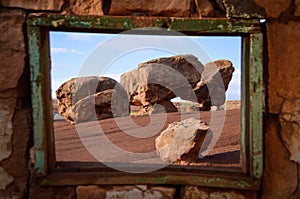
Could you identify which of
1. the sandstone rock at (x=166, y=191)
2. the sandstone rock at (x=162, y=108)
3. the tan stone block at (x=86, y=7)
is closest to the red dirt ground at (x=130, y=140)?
the sandstone rock at (x=162, y=108)

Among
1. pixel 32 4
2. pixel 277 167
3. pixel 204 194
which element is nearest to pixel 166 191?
pixel 204 194

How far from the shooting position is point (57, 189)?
6.95 feet

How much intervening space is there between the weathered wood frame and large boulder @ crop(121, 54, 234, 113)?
24.2 feet

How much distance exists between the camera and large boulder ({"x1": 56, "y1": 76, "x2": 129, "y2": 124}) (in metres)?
9.17

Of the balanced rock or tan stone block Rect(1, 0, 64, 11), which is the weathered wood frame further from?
the balanced rock

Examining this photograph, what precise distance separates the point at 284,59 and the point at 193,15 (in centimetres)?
58

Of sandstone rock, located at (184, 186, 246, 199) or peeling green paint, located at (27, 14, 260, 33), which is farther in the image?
sandstone rock, located at (184, 186, 246, 199)

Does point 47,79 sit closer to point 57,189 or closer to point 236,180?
point 57,189

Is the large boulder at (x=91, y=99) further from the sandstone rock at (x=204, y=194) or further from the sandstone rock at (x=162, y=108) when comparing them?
the sandstone rock at (x=204, y=194)

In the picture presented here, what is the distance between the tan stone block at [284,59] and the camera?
2.03 m

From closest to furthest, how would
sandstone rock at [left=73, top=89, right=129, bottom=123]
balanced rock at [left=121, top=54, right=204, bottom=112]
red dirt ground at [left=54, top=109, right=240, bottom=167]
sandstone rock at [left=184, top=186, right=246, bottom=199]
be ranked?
sandstone rock at [left=184, top=186, right=246, bottom=199] < red dirt ground at [left=54, top=109, right=240, bottom=167] < sandstone rock at [left=73, top=89, right=129, bottom=123] < balanced rock at [left=121, top=54, right=204, bottom=112]

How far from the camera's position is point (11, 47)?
2016 mm

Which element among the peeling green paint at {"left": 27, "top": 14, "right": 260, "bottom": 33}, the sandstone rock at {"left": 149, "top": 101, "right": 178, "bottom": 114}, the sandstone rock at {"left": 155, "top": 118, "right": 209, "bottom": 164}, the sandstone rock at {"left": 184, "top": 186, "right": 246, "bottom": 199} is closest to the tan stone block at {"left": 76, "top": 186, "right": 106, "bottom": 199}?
the sandstone rock at {"left": 184, "top": 186, "right": 246, "bottom": 199}

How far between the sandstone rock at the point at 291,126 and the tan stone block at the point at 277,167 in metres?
0.03
